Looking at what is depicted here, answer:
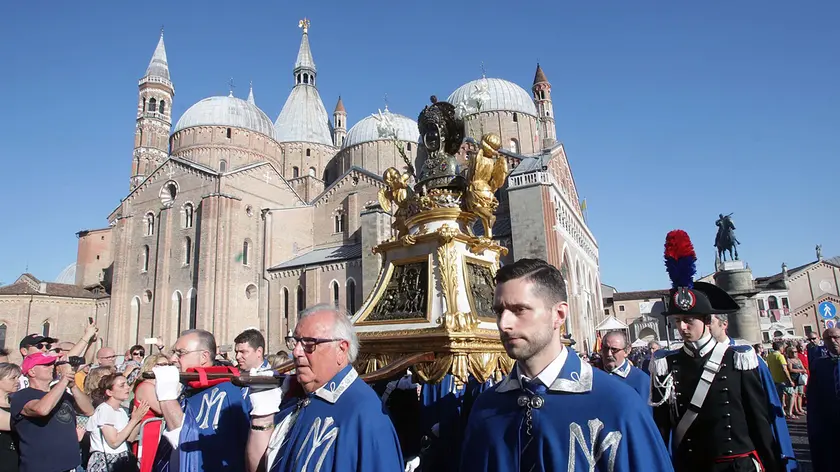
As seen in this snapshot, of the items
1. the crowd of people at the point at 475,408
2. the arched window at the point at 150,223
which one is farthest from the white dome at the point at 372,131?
the crowd of people at the point at 475,408

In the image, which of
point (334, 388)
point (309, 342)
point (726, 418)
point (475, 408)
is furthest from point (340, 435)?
point (726, 418)

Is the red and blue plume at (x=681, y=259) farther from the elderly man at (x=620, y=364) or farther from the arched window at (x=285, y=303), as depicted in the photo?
the arched window at (x=285, y=303)

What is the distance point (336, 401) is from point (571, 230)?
91.2 feet

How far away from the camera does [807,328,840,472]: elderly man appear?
420cm

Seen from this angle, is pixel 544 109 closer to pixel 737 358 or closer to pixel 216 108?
pixel 216 108

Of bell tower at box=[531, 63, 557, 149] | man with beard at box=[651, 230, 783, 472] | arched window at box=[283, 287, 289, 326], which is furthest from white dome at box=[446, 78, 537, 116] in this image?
man with beard at box=[651, 230, 783, 472]

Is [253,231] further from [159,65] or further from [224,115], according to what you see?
[159,65]

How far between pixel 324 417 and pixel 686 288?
105 inches

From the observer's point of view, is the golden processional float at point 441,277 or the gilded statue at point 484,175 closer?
the golden processional float at point 441,277

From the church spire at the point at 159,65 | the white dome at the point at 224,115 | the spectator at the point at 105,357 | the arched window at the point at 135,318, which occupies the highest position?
the church spire at the point at 159,65

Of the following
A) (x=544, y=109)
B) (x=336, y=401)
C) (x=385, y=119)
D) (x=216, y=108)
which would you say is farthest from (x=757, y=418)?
(x=216, y=108)

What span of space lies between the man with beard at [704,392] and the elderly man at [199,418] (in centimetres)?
283

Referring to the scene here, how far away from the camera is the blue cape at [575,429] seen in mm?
1683

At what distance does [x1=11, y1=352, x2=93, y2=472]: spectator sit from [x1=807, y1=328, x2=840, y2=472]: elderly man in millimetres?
6160
